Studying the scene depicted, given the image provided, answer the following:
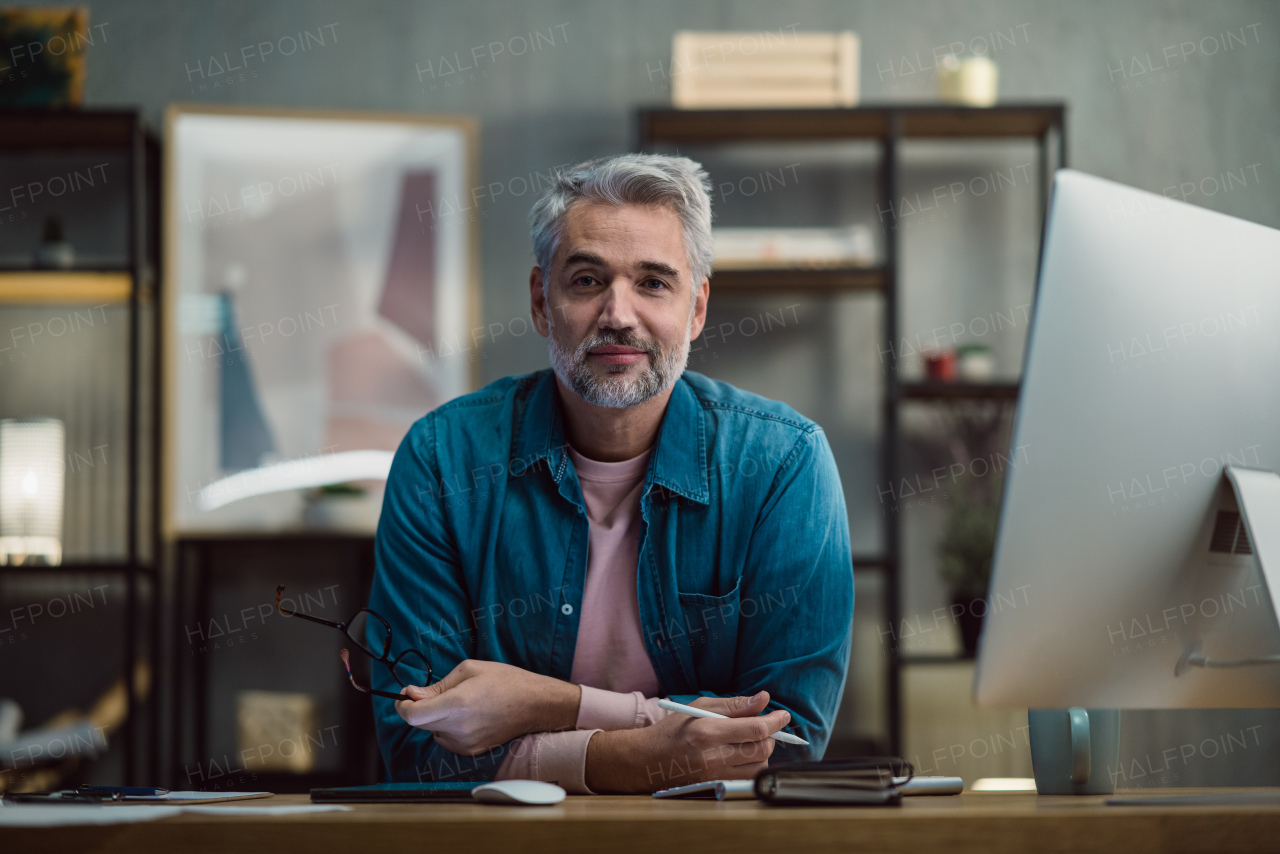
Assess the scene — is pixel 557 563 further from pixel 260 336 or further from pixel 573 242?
pixel 260 336

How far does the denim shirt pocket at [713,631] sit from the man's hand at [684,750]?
241 millimetres

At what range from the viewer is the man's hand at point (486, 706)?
43.1 inches

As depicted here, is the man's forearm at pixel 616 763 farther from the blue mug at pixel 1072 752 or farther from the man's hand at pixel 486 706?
the blue mug at pixel 1072 752

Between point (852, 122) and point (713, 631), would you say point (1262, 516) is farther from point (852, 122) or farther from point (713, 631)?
point (852, 122)

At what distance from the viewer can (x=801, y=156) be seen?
2.95 m

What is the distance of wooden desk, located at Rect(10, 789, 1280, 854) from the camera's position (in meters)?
0.69

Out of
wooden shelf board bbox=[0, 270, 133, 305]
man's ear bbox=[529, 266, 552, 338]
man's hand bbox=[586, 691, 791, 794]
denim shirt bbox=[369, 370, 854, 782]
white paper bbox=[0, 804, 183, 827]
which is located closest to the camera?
white paper bbox=[0, 804, 183, 827]

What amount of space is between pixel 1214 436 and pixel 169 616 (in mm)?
2654

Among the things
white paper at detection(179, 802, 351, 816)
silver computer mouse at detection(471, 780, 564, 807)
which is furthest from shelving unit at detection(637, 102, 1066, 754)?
white paper at detection(179, 802, 351, 816)

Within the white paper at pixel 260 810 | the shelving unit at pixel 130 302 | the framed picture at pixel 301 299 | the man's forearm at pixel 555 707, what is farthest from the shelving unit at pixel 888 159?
the white paper at pixel 260 810

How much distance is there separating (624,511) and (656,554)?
9 centimetres

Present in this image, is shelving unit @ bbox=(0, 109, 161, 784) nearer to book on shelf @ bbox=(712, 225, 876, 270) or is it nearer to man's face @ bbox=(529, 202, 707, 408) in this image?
book on shelf @ bbox=(712, 225, 876, 270)

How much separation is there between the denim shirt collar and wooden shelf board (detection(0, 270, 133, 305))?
1.58 meters

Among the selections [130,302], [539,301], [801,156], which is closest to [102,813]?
[539,301]
